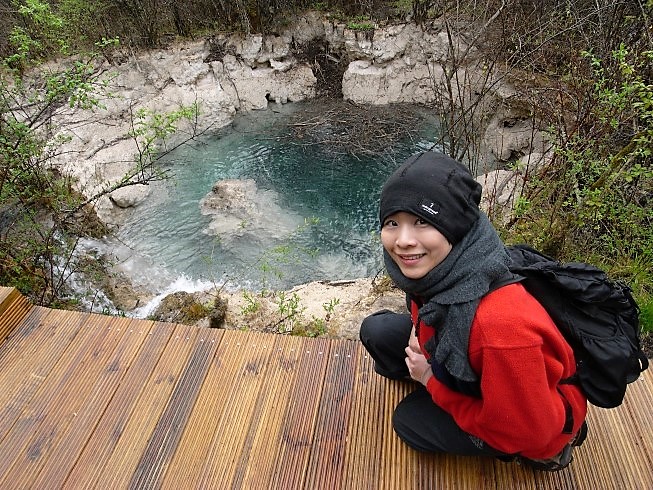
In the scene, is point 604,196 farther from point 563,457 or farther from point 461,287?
point 461,287

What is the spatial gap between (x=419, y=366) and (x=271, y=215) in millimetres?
5677

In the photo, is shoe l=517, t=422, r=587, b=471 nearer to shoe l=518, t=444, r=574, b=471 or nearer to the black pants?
shoe l=518, t=444, r=574, b=471

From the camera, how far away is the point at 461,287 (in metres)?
1.19

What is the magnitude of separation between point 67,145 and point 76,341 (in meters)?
6.61

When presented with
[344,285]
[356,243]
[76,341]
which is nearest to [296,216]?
[356,243]

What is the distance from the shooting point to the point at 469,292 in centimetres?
118

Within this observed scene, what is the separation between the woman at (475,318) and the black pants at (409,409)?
0.20 m

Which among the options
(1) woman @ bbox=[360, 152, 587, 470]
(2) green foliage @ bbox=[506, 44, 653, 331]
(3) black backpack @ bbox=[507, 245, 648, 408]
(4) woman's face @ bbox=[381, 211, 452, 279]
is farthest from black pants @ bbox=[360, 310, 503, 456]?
(2) green foliage @ bbox=[506, 44, 653, 331]

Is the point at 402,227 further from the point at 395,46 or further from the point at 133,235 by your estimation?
the point at 395,46

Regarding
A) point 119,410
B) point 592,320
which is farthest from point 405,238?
point 119,410

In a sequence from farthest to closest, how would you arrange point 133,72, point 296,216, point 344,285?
point 133,72 < point 296,216 < point 344,285

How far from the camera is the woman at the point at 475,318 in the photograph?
3.70ft

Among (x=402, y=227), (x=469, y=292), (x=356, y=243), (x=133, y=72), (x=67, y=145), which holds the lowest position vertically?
(x=356, y=243)

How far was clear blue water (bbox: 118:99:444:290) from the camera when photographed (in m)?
5.98
